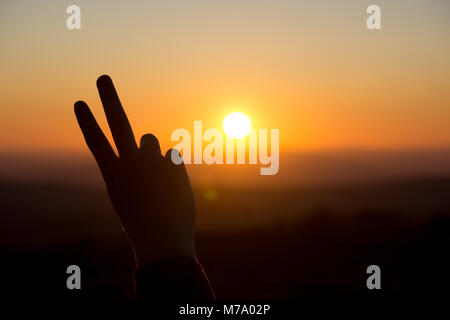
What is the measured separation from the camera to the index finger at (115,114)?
1.70 metres

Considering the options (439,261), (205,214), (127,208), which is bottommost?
(439,261)

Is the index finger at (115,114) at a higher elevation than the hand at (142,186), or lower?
higher

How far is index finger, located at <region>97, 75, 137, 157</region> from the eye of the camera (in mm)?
1704

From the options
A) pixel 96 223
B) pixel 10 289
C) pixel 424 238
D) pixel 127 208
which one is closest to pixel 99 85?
pixel 127 208

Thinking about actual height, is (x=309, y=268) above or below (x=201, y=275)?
below

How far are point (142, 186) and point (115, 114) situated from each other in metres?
0.38

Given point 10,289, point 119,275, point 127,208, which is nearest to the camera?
point 127,208

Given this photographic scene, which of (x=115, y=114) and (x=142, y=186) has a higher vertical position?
(x=115, y=114)

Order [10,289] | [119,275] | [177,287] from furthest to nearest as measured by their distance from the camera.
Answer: [119,275] → [10,289] → [177,287]

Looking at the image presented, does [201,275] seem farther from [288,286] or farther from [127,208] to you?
[288,286]

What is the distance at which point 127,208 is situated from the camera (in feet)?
6.15

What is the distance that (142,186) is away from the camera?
73.4 inches

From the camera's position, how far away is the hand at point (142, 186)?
1.73 m

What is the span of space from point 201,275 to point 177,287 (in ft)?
0.41
